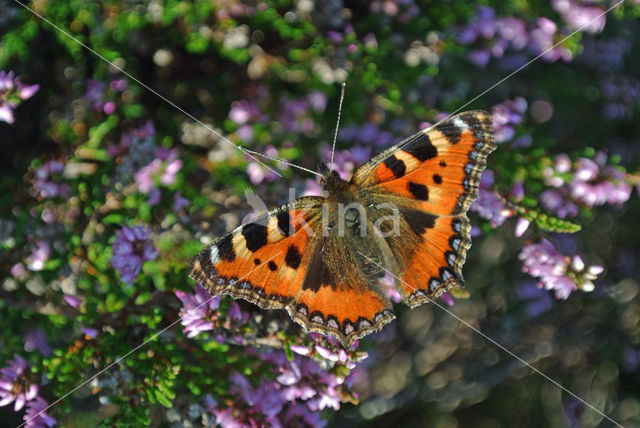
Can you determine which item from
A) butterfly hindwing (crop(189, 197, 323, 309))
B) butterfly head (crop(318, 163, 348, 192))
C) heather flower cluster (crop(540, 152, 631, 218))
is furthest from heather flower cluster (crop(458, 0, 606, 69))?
butterfly hindwing (crop(189, 197, 323, 309))

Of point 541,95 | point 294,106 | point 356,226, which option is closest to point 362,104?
point 294,106

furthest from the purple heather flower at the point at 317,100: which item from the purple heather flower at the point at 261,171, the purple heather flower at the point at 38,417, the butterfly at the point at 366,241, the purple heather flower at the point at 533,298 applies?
the purple heather flower at the point at 38,417

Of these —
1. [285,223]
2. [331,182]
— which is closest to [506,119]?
[331,182]

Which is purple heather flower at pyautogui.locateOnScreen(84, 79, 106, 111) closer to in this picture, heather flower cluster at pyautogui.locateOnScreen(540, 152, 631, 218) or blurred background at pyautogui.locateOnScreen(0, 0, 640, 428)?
blurred background at pyautogui.locateOnScreen(0, 0, 640, 428)

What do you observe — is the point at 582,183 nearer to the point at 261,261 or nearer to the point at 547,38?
the point at 547,38

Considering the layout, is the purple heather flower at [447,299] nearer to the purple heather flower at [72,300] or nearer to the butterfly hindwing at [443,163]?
the butterfly hindwing at [443,163]

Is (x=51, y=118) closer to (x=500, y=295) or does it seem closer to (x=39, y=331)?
(x=39, y=331)
